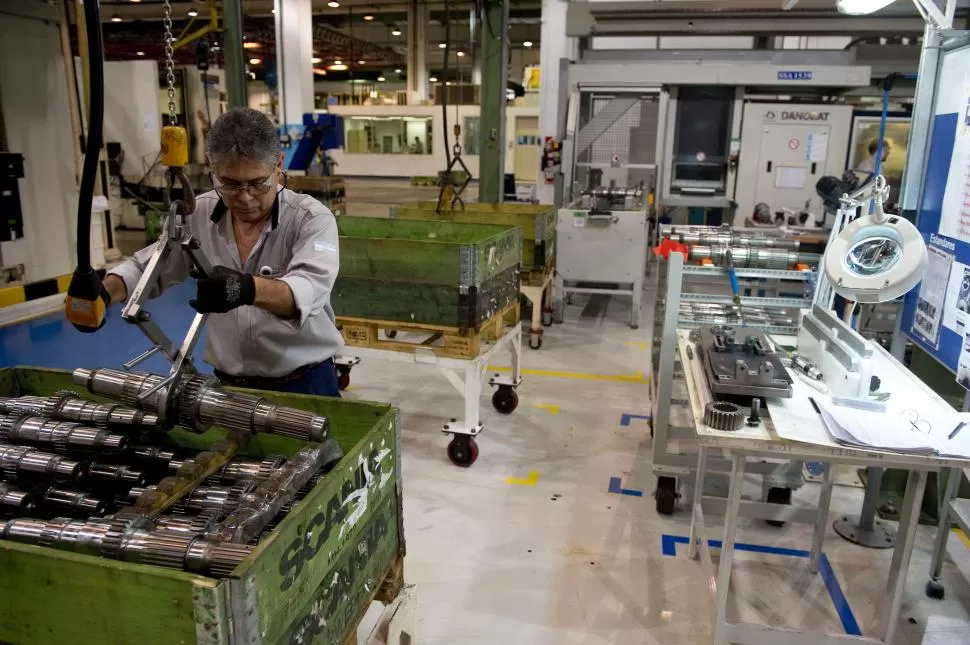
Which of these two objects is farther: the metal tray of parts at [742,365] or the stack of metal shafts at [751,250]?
the stack of metal shafts at [751,250]

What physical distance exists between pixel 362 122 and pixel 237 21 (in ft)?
35.5

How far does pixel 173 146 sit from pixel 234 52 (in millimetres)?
3672

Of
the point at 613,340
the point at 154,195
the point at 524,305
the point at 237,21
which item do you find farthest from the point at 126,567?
the point at 154,195

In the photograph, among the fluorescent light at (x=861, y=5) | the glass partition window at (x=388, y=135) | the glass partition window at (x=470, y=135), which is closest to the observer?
the fluorescent light at (x=861, y=5)

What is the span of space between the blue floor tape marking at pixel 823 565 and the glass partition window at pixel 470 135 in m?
11.8

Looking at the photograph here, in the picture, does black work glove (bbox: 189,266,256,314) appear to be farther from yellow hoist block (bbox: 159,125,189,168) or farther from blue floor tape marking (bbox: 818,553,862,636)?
blue floor tape marking (bbox: 818,553,862,636)

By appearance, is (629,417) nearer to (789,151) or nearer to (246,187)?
(246,187)

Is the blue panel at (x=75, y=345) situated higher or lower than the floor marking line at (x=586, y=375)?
higher

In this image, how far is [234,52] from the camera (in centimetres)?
464

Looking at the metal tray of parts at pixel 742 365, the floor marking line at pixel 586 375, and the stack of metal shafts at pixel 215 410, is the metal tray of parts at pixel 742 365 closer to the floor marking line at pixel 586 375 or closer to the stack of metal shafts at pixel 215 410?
the stack of metal shafts at pixel 215 410

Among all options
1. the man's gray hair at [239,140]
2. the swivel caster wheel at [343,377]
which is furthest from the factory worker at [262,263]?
the swivel caster wheel at [343,377]

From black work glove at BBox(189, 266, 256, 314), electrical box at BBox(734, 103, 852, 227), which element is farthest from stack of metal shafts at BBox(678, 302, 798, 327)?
electrical box at BBox(734, 103, 852, 227)

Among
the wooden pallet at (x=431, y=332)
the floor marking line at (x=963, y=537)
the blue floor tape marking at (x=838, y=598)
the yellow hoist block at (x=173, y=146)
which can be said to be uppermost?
the yellow hoist block at (x=173, y=146)

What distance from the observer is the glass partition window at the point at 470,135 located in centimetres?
1380
